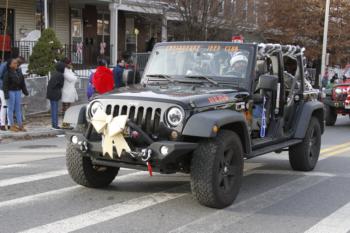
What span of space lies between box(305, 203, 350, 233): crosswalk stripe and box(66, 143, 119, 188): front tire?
2.76m

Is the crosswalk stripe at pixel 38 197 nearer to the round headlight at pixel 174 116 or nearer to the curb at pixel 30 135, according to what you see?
the round headlight at pixel 174 116

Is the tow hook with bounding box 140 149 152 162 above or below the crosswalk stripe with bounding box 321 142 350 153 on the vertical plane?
above

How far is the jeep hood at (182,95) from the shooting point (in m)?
6.03

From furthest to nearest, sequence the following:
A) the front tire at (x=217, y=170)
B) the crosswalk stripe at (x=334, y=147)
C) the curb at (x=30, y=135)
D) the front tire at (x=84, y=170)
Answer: the curb at (x=30, y=135) → the crosswalk stripe at (x=334, y=147) → the front tire at (x=84, y=170) → the front tire at (x=217, y=170)

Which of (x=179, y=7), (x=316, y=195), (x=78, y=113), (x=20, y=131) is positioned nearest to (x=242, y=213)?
(x=316, y=195)

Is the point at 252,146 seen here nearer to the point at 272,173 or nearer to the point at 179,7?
the point at 272,173

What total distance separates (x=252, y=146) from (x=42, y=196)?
2718mm

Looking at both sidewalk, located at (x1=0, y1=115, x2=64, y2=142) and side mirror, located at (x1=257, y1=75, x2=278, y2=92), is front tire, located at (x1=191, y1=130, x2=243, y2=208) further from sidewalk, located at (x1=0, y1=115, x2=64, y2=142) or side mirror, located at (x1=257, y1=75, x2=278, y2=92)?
sidewalk, located at (x1=0, y1=115, x2=64, y2=142)

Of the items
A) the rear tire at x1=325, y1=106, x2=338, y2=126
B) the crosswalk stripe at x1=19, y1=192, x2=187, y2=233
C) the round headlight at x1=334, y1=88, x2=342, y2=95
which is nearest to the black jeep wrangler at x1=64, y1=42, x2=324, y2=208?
the crosswalk stripe at x1=19, y1=192, x2=187, y2=233

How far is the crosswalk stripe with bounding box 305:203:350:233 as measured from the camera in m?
5.58

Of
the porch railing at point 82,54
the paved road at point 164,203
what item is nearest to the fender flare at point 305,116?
the paved road at point 164,203

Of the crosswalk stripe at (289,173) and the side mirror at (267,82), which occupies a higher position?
the side mirror at (267,82)

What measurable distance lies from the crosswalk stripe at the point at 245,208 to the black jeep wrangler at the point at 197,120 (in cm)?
16

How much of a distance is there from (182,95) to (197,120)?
0.53 meters
